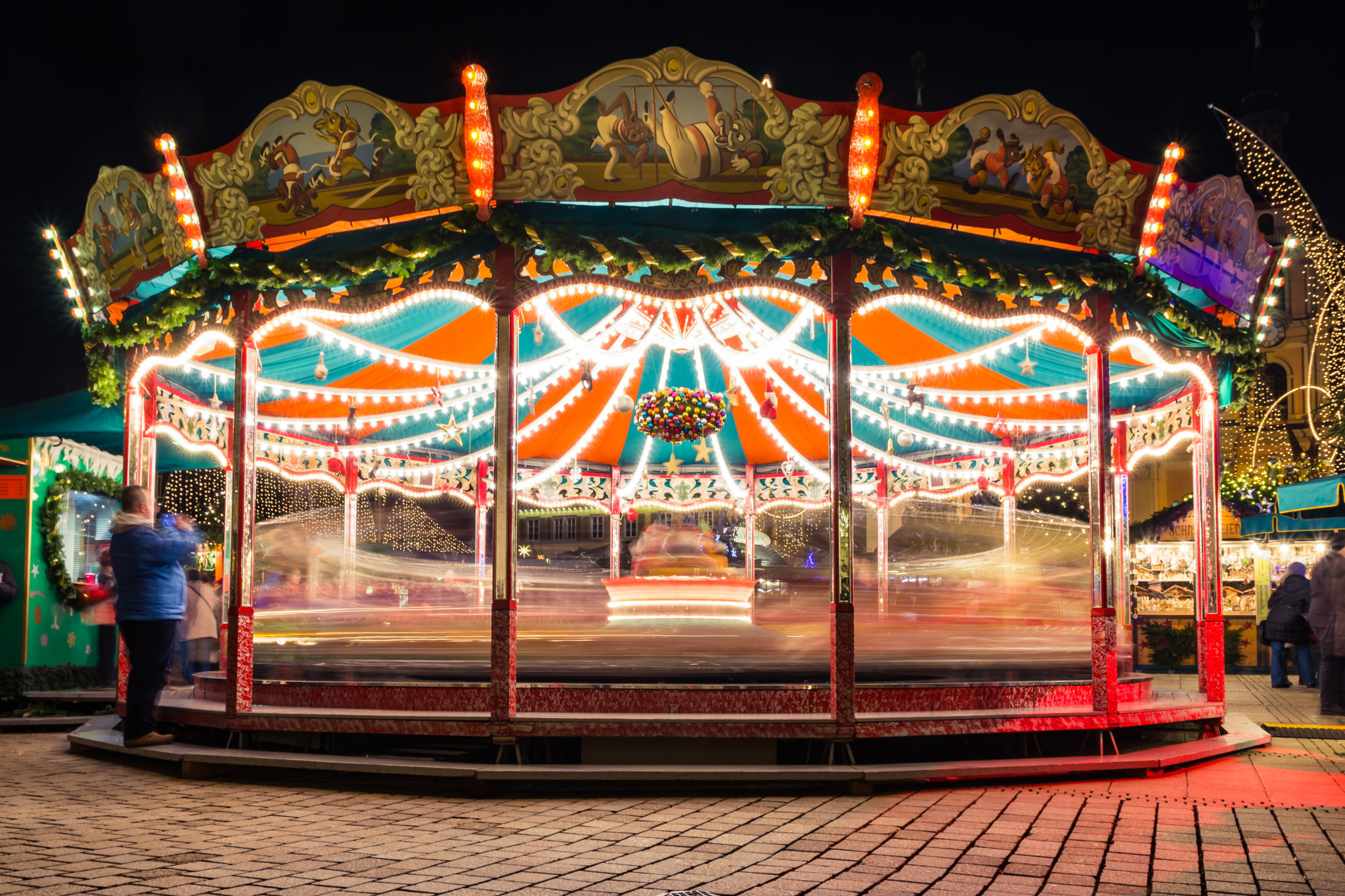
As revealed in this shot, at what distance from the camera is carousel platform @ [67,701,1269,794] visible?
542 cm

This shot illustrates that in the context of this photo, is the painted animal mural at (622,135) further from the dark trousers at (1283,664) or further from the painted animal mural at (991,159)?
the dark trousers at (1283,664)

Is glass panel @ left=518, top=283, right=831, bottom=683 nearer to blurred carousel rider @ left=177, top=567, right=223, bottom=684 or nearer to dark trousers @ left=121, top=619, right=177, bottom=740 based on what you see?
dark trousers @ left=121, top=619, right=177, bottom=740

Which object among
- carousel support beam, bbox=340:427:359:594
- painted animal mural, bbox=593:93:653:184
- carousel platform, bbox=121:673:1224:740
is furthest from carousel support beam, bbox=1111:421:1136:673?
carousel support beam, bbox=340:427:359:594

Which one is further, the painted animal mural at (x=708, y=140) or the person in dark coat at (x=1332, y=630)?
the person in dark coat at (x=1332, y=630)

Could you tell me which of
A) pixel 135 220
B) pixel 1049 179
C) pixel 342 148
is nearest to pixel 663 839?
pixel 342 148

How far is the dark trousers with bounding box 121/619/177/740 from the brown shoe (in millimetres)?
21

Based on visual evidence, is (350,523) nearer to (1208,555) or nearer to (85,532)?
(85,532)

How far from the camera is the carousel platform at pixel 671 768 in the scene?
213 inches

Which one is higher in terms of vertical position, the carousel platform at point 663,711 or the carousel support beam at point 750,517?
the carousel support beam at point 750,517

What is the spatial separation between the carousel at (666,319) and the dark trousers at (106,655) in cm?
203


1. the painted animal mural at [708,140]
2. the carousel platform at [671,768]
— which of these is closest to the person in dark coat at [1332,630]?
the carousel platform at [671,768]

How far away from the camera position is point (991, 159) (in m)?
6.08

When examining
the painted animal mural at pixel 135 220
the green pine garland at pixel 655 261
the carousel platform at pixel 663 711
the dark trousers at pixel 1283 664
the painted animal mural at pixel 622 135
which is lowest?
the dark trousers at pixel 1283 664

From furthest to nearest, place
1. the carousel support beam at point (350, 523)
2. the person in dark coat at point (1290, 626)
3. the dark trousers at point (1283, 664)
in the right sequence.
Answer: the dark trousers at point (1283, 664) → the person in dark coat at point (1290, 626) → the carousel support beam at point (350, 523)
